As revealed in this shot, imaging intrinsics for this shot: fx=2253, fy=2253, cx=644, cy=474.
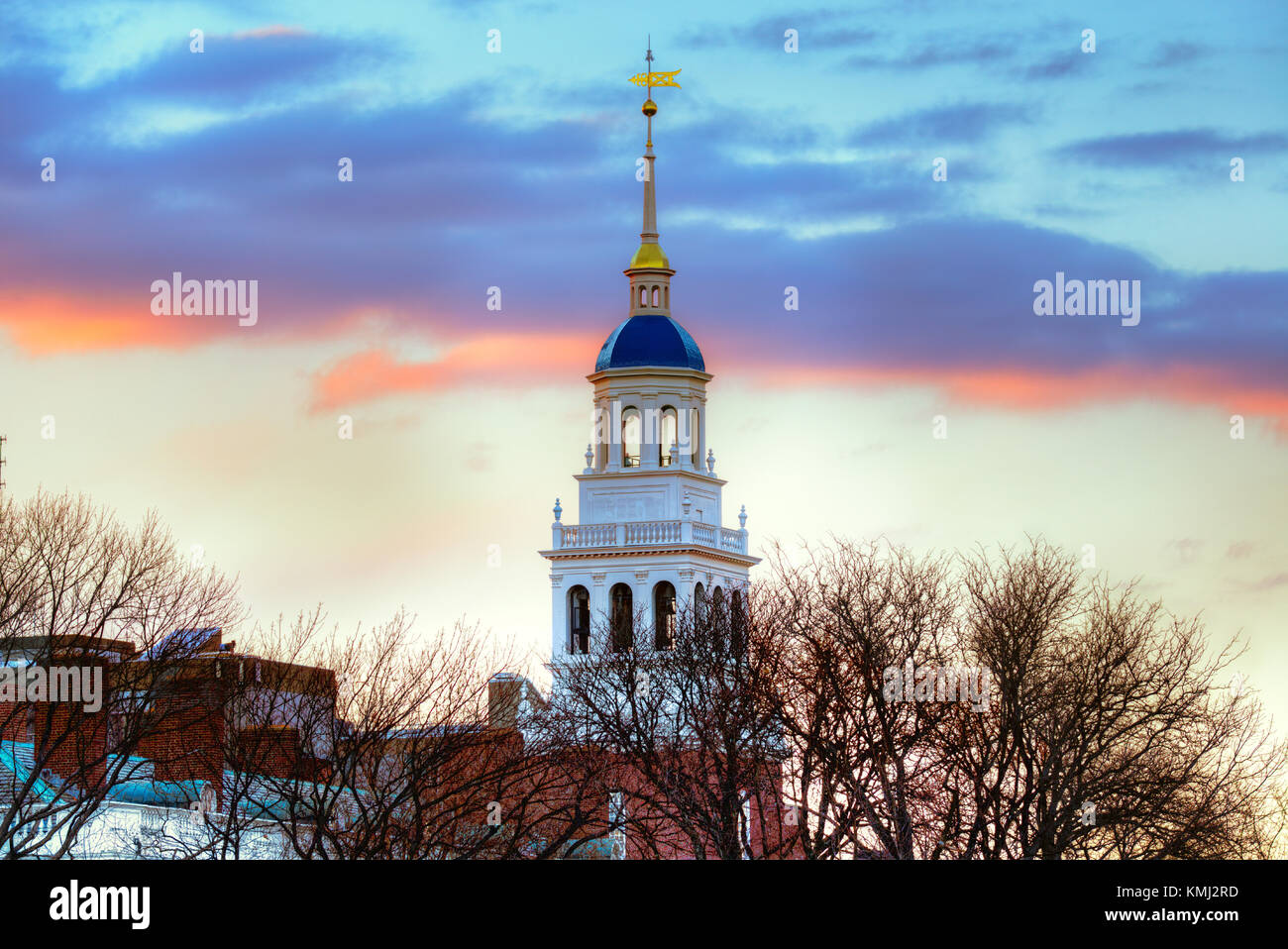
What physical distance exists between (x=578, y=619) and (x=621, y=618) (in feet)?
37.8

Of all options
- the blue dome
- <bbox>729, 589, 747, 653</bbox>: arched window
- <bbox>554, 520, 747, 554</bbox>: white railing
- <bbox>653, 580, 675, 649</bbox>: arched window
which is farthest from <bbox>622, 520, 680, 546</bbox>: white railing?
<bbox>729, 589, 747, 653</bbox>: arched window

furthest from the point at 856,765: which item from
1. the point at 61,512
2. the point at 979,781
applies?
the point at 61,512

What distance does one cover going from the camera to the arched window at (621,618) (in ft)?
318

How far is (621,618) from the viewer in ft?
355

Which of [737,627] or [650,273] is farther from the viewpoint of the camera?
[650,273]

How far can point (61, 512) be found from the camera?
6238 centimetres

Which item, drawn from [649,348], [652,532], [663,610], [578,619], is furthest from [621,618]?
[649,348]

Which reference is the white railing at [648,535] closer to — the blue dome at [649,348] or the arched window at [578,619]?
the arched window at [578,619]

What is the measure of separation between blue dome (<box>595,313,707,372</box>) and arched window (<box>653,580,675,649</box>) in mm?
11562

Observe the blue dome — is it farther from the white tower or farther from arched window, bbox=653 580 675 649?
arched window, bbox=653 580 675 649

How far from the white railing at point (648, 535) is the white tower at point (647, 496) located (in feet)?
0.18

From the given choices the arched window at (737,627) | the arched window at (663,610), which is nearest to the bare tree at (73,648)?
the arched window at (737,627)

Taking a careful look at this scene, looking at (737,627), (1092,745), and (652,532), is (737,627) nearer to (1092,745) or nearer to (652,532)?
(1092,745)
